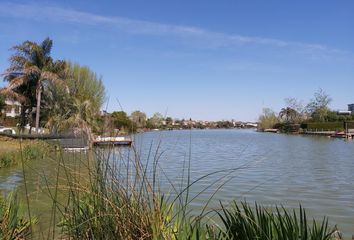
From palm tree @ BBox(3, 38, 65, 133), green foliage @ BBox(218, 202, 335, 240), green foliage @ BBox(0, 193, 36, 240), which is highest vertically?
palm tree @ BBox(3, 38, 65, 133)

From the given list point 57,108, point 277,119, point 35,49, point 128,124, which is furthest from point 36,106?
point 277,119

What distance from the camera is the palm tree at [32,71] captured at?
36.8 m

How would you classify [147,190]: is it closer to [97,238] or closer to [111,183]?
[111,183]

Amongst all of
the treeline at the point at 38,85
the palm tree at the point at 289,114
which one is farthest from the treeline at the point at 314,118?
the treeline at the point at 38,85

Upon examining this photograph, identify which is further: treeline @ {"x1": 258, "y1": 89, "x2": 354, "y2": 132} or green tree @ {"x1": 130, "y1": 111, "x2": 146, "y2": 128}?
treeline @ {"x1": 258, "y1": 89, "x2": 354, "y2": 132}

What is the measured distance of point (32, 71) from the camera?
36.4 metres

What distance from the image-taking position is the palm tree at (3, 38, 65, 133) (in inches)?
1449

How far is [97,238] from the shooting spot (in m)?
3.92

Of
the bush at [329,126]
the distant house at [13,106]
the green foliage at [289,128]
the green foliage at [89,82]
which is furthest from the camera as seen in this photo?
the green foliage at [289,128]

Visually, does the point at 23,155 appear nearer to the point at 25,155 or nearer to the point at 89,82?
the point at 25,155

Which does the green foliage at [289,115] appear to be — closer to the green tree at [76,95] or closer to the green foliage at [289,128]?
the green foliage at [289,128]

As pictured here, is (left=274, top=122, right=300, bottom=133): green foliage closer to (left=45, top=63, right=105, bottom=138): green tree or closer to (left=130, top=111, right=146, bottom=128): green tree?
(left=45, top=63, right=105, bottom=138): green tree

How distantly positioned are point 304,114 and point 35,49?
246ft

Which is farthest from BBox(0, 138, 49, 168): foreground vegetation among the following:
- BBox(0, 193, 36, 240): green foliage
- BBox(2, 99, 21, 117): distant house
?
BBox(2, 99, 21, 117): distant house
